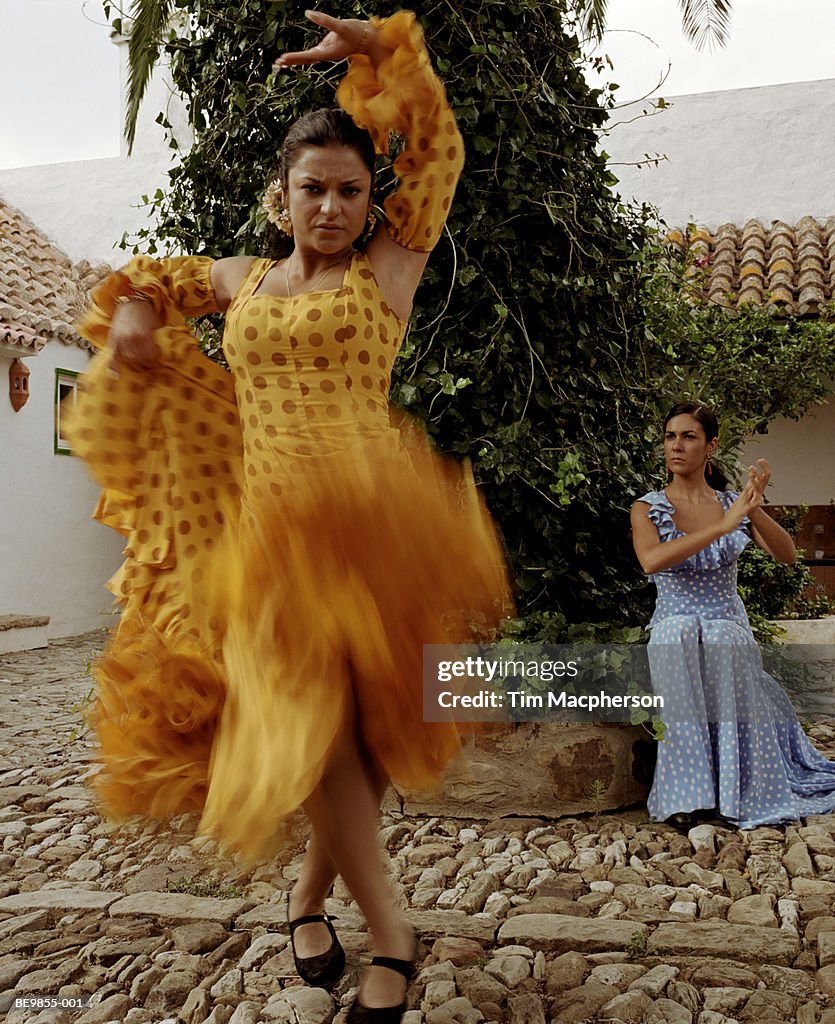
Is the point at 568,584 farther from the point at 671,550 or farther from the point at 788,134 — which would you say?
the point at 788,134

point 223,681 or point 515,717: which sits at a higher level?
point 223,681

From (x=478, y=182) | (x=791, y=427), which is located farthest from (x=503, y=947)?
(x=791, y=427)

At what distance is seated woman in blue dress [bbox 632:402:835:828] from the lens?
3.80 meters

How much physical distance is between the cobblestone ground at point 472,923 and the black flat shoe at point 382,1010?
6.5 inches

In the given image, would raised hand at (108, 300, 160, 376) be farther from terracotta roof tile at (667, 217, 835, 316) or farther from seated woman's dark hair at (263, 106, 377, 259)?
terracotta roof tile at (667, 217, 835, 316)

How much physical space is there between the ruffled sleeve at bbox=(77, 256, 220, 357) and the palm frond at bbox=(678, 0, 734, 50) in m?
4.80

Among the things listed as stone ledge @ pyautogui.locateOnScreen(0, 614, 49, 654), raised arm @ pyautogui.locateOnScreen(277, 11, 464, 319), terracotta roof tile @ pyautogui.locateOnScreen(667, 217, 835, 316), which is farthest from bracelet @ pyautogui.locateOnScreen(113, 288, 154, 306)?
stone ledge @ pyautogui.locateOnScreen(0, 614, 49, 654)

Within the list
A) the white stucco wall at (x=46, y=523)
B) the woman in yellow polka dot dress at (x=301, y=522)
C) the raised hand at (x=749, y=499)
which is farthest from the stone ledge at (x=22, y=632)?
the woman in yellow polka dot dress at (x=301, y=522)

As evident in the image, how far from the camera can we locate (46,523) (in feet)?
33.0

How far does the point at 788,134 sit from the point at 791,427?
3.17 metres

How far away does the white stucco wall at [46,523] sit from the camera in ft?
31.4

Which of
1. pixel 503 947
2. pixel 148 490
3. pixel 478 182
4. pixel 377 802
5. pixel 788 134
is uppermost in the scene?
pixel 788 134

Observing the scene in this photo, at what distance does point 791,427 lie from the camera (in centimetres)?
874

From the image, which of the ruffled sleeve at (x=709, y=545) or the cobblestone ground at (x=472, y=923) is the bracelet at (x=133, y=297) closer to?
the cobblestone ground at (x=472, y=923)
